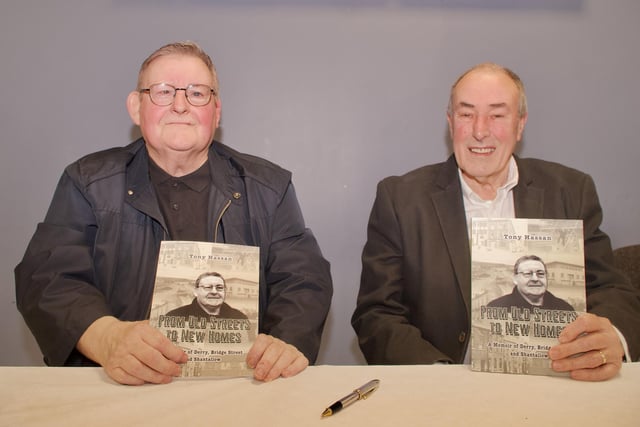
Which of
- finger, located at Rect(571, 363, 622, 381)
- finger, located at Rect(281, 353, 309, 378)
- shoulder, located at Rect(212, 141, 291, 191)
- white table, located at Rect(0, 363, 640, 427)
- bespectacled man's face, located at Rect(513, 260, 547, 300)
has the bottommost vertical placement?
white table, located at Rect(0, 363, 640, 427)

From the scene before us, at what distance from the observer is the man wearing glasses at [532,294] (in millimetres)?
1573

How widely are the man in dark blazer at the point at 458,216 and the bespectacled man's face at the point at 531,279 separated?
630 millimetres

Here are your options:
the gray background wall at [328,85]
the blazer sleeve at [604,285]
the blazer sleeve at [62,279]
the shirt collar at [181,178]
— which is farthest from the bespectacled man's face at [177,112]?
the blazer sleeve at [604,285]

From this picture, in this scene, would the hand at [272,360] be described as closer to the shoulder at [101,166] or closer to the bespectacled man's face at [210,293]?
the bespectacled man's face at [210,293]

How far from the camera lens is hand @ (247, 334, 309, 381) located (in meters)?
1.49

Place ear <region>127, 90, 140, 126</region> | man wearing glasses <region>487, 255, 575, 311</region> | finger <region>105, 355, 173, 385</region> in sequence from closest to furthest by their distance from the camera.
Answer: finger <region>105, 355, 173, 385</region>, man wearing glasses <region>487, 255, 575, 311</region>, ear <region>127, 90, 140, 126</region>

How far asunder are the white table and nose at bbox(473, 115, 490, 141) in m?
1.08

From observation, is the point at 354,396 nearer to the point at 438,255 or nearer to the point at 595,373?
the point at 595,373

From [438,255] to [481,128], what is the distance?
55 centimetres

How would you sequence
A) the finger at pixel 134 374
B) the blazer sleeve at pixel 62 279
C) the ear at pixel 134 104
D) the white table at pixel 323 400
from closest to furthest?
1. the white table at pixel 323 400
2. the finger at pixel 134 374
3. the blazer sleeve at pixel 62 279
4. the ear at pixel 134 104

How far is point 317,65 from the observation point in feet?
10.1

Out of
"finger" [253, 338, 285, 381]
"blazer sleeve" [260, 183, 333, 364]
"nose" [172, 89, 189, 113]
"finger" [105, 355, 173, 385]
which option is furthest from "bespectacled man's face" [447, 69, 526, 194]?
"finger" [105, 355, 173, 385]

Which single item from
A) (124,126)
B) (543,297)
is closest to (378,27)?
(124,126)

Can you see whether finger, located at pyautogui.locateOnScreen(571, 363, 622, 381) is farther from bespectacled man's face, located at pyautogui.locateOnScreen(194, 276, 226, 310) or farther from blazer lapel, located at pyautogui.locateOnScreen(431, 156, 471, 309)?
bespectacled man's face, located at pyautogui.locateOnScreen(194, 276, 226, 310)
